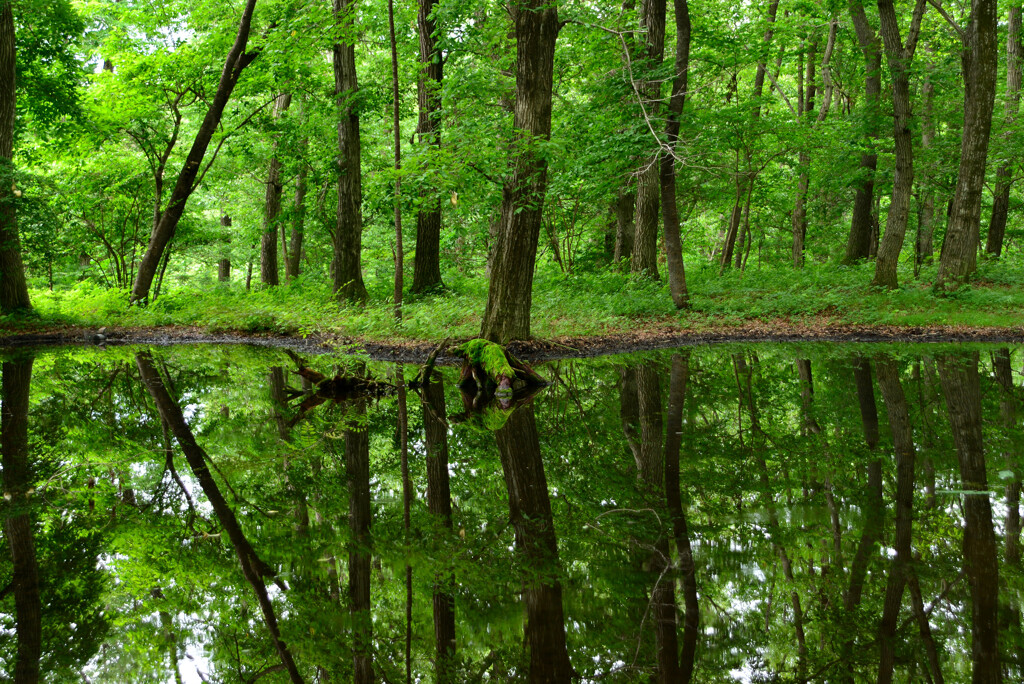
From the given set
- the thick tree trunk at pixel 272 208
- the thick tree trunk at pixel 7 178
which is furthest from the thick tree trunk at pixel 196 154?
the thick tree trunk at pixel 272 208

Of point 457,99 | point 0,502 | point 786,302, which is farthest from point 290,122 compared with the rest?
point 0,502

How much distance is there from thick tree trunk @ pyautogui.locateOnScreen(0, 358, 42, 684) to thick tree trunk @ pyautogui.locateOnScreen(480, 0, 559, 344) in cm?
563

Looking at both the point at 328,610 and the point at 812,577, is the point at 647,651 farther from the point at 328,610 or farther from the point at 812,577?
the point at 328,610

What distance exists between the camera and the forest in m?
11.3

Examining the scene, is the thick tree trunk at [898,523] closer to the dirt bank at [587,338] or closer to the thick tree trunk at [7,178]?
the dirt bank at [587,338]

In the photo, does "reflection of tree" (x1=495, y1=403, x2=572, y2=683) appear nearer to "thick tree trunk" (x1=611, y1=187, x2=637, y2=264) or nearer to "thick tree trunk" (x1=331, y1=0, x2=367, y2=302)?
"thick tree trunk" (x1=331, y1=0, x2=367, y2=302)

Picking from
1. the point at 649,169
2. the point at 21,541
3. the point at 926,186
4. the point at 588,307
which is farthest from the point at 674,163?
the point at 21,541

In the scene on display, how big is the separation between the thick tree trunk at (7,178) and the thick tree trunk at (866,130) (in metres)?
18.1

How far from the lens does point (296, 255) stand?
22.1m

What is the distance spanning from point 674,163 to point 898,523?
10.4 metres

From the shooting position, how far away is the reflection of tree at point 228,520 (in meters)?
2.95

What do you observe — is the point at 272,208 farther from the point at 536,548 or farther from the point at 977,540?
the point at 977,540

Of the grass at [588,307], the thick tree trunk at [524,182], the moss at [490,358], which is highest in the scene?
the thick tree trunk at [524,182]

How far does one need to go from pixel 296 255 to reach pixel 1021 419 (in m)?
20.0
